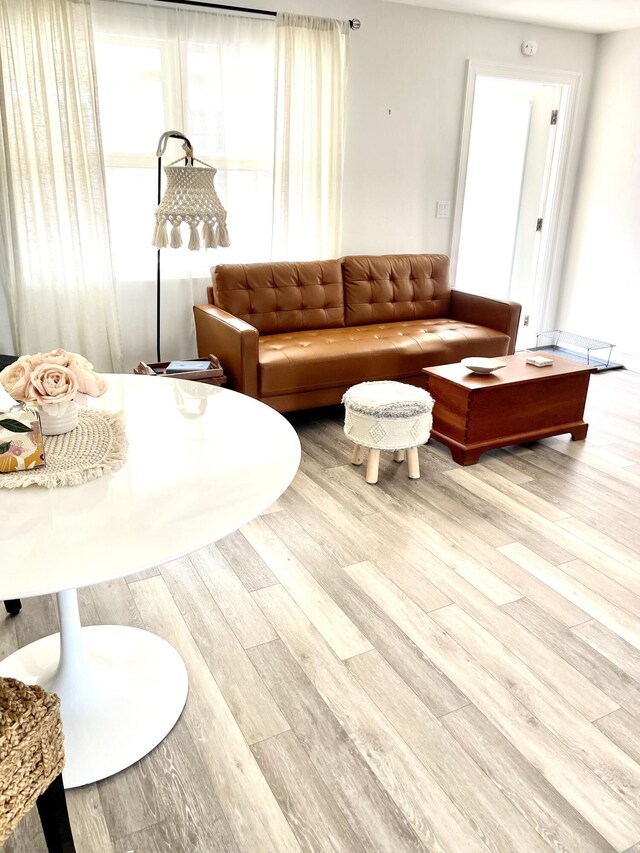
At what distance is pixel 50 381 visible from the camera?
146cm

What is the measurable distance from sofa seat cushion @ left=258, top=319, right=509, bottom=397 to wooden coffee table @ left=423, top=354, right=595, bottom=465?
38cm

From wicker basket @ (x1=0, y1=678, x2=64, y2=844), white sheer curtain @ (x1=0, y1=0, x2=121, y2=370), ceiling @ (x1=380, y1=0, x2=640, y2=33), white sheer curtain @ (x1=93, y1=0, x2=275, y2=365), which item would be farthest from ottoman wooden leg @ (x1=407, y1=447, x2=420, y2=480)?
ceiling @ (x1=380, y1=0, x2=640, y2=33)

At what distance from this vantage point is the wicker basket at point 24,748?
1011mm

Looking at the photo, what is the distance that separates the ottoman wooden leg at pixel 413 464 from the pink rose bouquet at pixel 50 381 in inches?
73.5

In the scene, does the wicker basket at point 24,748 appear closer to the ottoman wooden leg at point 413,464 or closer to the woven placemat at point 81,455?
the woven placemat at point 81,455

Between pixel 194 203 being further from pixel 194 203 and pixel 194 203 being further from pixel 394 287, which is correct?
pixel 394 287

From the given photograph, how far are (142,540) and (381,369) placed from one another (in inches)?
109

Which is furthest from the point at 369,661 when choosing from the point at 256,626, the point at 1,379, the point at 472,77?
the point at 472,77

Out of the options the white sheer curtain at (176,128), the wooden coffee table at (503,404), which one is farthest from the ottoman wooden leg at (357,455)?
the white sheer curtain at (176,128)

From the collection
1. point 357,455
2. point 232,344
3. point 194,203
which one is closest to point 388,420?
point 357,455

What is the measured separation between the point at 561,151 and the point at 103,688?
5191 mm

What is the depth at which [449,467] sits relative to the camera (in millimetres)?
3311

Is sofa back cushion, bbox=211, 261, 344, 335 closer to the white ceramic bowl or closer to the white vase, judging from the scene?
the white ceramic bowl

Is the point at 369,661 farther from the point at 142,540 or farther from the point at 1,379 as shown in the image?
the point at 1,379
